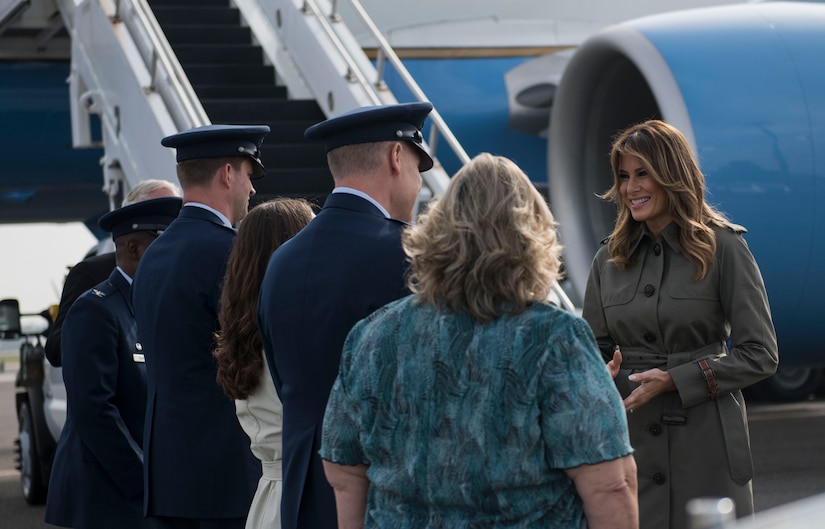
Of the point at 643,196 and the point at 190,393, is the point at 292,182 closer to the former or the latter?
the point at 190,393

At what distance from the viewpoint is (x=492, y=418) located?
68.6 inches

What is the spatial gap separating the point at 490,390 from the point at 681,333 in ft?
3.70

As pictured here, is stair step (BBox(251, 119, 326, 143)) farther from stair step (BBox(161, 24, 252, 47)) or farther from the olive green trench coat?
the olive green trench coat

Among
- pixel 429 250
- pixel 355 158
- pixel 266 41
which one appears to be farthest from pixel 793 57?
pixel 429 250

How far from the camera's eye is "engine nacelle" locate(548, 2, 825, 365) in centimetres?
584

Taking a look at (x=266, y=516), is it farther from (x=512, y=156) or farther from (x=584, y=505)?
(x=512, y=156)

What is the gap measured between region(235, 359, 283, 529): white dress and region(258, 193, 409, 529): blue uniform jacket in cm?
22

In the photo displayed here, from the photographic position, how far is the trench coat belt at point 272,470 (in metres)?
2.55

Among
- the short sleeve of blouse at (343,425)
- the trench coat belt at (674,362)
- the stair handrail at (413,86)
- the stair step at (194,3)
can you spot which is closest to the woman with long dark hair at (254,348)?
the short sleeve of blouse at (343,425)

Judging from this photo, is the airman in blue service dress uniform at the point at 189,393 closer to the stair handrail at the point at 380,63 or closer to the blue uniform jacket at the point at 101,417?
the blue uniform jacket at the point at 101,417

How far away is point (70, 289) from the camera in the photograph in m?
4.28

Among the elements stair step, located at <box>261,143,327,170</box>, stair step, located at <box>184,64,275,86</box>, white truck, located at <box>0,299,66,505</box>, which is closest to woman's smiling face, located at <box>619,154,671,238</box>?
stair step, located at <box>261,143,327,170</box>

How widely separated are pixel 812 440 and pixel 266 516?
20.4 ft

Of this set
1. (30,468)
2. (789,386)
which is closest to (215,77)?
(30,468)
